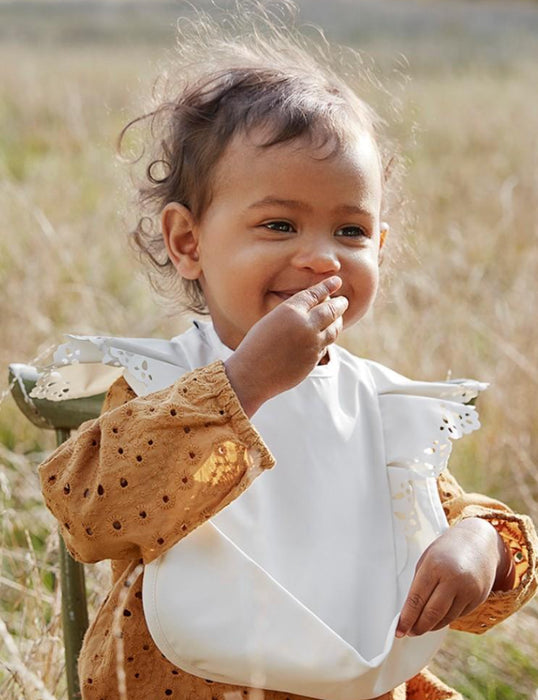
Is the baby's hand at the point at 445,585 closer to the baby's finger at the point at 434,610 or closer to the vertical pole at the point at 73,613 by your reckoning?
the baby's finger at the point at 434,610

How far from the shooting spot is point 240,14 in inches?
87.0

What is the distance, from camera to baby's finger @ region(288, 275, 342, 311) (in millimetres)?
1462

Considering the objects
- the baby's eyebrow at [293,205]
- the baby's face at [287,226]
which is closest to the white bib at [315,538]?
the baby's face at [287,226]

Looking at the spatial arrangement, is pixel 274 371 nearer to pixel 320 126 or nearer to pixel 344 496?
pixel 344 496

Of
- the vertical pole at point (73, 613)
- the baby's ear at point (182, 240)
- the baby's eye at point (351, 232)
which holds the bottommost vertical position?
the vertical pole at point (73, 613)

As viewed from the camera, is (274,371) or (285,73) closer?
(274,371)

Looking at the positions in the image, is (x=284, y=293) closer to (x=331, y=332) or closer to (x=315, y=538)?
(x=331, y=332)

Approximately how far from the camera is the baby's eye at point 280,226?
5.33 ft

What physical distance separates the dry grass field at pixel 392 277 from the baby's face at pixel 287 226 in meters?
0.50

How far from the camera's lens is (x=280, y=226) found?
1.63 metres

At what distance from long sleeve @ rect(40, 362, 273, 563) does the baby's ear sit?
36 centimetres

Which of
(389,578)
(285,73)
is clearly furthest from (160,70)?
(389,578)

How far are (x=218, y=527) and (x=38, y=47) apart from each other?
11.8 meters

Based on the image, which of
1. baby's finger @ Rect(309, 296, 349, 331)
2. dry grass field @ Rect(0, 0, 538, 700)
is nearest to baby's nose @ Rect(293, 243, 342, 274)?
baby's finger @ Rect(309, 296, 349, 331)
